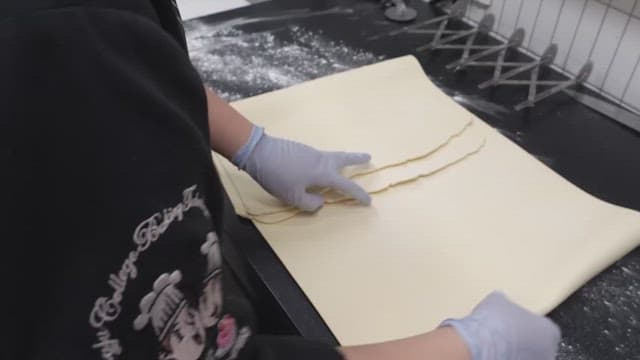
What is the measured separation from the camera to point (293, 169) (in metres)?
0.73

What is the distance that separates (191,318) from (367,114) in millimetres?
578

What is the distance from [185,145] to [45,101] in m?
0.10

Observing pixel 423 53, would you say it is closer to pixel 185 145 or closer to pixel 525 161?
pixel 525 161

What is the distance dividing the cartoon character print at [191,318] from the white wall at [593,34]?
0.84m

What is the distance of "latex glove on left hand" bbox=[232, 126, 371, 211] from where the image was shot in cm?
73

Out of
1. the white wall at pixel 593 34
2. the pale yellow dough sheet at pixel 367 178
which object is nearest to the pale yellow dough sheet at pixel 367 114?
the pale yellow dough sheet at pixel 367 178

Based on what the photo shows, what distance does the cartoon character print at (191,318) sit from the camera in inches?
14.4

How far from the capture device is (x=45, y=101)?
30 centimetres

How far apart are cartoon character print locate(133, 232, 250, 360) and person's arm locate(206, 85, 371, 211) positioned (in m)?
0.31

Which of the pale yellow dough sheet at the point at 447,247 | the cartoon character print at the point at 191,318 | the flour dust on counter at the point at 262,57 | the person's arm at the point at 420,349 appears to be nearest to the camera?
the cartoon character print at the point at 191,318

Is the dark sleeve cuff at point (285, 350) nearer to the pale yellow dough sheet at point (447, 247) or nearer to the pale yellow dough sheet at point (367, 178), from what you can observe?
the pale yellow dough sheet at point (447, 247)

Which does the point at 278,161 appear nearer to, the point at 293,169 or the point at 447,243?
the point at 293,169

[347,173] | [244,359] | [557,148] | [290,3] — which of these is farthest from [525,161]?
[290,3]

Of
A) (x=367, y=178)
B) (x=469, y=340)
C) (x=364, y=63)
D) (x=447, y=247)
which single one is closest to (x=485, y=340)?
(x=469, y=340)
